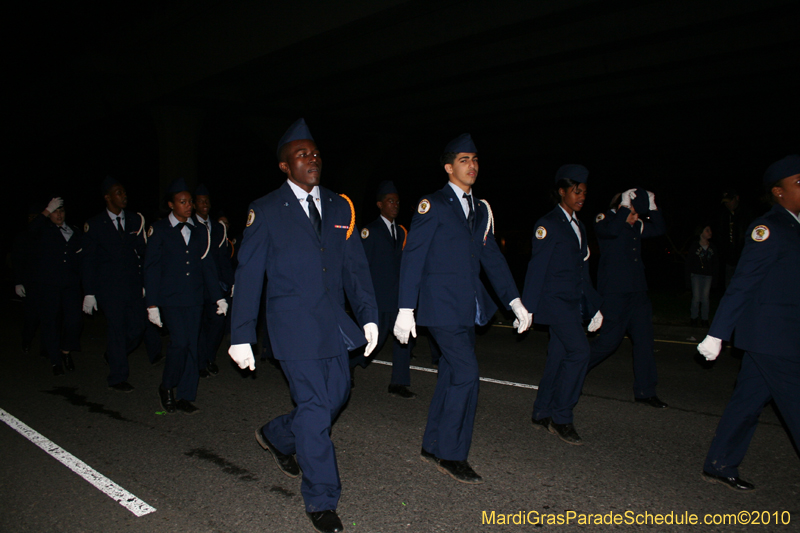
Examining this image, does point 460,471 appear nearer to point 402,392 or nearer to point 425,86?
point 402,392

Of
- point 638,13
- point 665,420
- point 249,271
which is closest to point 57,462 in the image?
point 249,271

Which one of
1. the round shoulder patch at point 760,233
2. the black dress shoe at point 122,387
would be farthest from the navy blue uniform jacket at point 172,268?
the round shoulder patch at point 760,233

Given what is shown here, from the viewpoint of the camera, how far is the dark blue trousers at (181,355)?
5859mm

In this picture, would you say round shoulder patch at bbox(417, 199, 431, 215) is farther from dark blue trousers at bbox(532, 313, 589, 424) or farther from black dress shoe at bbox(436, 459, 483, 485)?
black dress shoe at bbox(436, 459, 483, 485)

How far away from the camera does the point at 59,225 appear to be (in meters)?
8.44

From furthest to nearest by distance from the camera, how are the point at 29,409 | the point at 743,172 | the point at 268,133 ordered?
1. the point at 743,172
2. the point at 268,133
3. the point at 29,409

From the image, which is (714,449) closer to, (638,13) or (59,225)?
(59,225)

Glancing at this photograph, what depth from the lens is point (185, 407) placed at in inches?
230

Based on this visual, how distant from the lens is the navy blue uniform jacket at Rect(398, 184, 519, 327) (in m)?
4.27

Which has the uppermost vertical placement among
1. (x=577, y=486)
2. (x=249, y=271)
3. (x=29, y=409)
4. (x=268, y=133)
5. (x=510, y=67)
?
(x=510, y=67)

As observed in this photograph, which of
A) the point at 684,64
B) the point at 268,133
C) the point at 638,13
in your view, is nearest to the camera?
the point at 638,13

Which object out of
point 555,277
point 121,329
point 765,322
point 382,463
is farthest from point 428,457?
point 121,329

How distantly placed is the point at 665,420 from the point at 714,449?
155cm

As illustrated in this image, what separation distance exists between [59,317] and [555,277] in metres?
6.57
